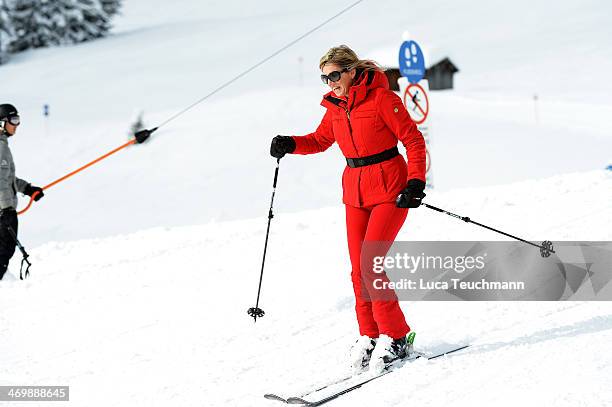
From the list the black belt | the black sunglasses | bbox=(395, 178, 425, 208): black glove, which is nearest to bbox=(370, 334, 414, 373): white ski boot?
bbox=(395, 178, 425, 208): black glove

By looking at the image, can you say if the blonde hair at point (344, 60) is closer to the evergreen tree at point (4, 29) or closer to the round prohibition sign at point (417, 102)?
the round prohibition sign at point (417, 102)

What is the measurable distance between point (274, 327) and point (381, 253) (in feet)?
4.09

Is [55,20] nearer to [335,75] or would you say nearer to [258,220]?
[258,220]

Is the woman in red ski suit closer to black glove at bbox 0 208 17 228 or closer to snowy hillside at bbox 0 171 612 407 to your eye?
snowy hillside at bbox 0 171 612 407

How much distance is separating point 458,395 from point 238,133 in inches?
760

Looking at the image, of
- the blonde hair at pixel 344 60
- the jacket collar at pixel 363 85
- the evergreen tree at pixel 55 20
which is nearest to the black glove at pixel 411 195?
the jacket collar at pixel 363 85

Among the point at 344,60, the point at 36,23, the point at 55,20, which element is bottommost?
the point at 36,23

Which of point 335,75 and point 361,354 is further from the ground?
point 335,75

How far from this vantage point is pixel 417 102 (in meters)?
9.77

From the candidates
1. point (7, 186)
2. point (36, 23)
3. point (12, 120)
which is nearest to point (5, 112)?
point (12, 120)

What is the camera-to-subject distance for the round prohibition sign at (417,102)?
9.66 metres

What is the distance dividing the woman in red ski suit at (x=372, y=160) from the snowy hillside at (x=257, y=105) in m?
9.11

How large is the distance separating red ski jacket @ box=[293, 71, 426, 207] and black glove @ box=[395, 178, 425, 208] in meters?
0.05

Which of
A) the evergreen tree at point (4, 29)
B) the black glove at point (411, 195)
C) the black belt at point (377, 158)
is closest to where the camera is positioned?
the black glove at point (411, 195)
